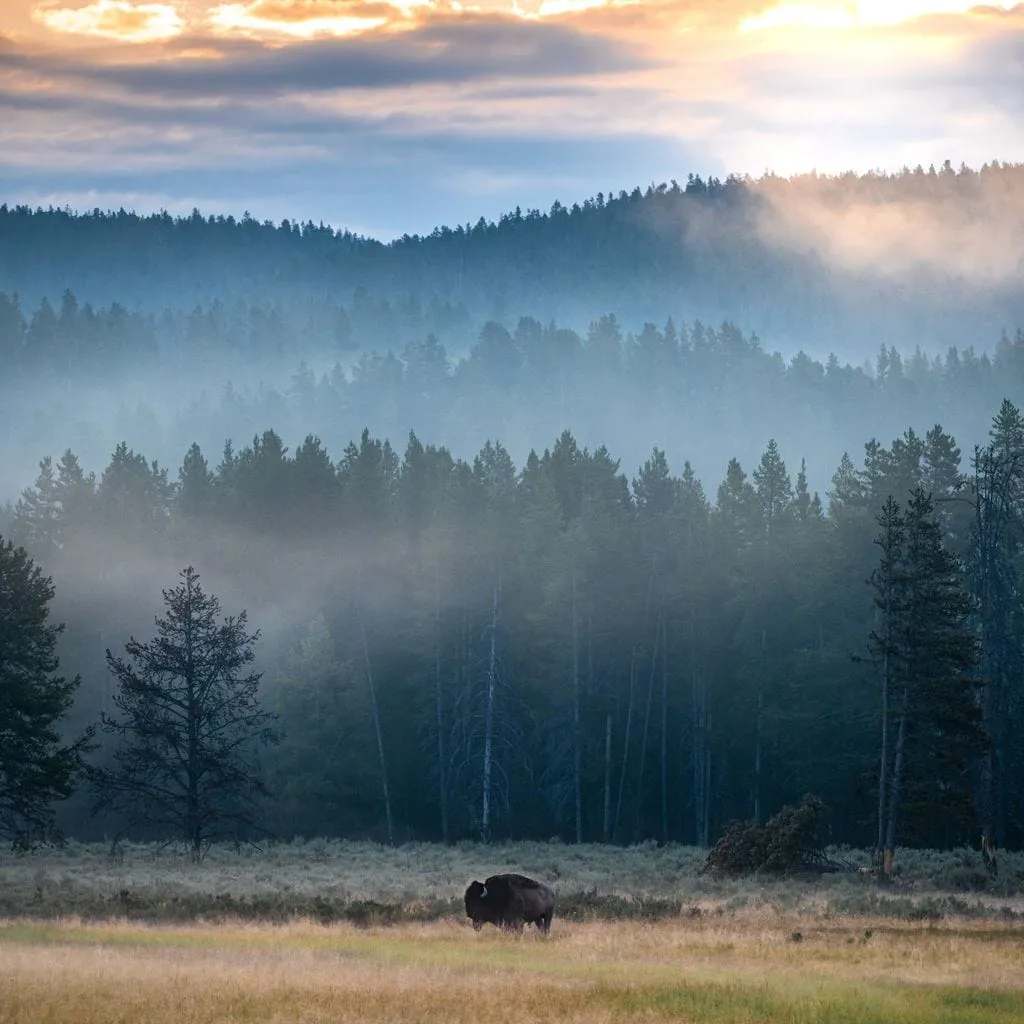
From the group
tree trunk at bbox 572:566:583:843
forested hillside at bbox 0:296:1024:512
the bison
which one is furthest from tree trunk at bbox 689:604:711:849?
forested hillside at bbox 0:296:1024:512

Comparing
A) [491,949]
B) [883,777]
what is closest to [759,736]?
[883,777]

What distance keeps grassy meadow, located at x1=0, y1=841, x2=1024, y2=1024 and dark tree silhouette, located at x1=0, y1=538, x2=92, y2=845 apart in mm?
2275

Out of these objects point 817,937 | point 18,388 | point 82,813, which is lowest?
point 82,813

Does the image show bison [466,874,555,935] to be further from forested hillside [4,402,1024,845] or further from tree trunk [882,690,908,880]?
forested hillside [4,402,1024,845]

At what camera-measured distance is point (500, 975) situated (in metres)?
21.8

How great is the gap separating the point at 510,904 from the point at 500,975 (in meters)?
7.84

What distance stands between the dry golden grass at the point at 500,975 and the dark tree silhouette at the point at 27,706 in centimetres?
1759

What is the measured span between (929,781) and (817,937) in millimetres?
18858

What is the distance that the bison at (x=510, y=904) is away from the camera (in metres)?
29.6

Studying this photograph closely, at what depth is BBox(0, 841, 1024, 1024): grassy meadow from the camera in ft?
63.7

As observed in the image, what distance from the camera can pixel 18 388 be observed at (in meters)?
196

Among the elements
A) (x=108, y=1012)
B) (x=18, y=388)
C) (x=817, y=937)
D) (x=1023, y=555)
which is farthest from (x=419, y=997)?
(x=18, y=388)

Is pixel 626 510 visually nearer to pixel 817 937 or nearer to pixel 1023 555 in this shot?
pixel 1023 555

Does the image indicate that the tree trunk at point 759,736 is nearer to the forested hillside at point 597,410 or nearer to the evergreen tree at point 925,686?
the evergreen tree at point 925,686
